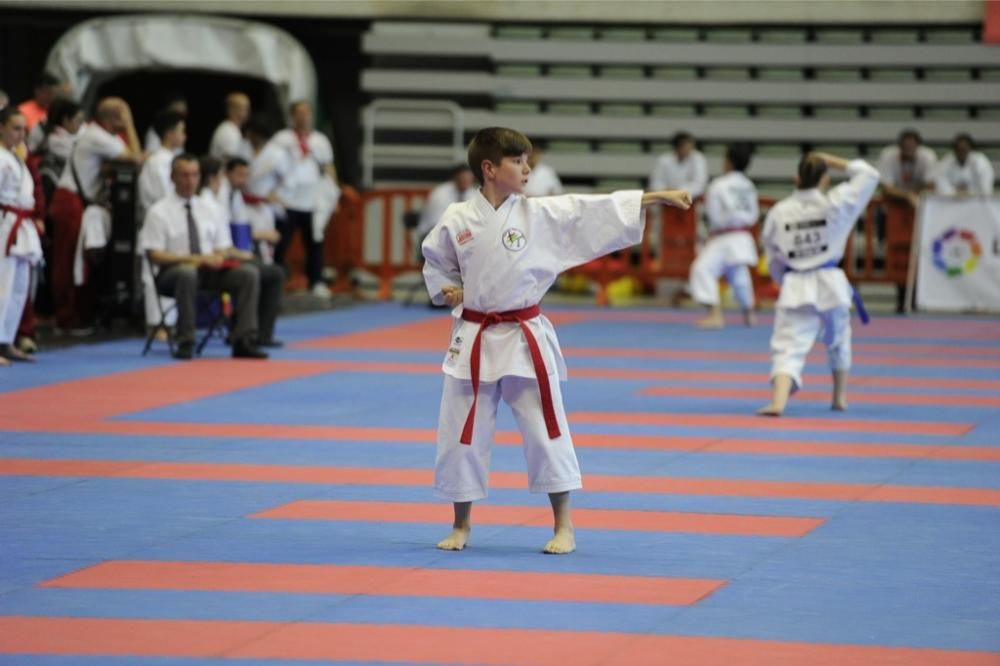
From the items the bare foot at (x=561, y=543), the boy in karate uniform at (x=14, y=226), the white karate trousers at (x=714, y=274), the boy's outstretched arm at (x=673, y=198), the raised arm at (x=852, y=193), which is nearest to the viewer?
the boy's outstretched arm at (x=673, y=198)

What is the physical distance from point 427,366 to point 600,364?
1382 millimetres

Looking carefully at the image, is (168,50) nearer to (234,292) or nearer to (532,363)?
(234,292)

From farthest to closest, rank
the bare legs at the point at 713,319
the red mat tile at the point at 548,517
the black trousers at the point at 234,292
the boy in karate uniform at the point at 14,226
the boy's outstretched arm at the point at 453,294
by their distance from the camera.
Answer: the bare legs at the point at 713,319
the black trousers at the point at 234,292
the boy in karate uniform at the point at 14,226
the red mat tile at the point at 548,517
the boy's outstretched arm at the point at 453,294

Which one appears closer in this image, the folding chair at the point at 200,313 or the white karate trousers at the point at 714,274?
the folding chair at the point at 200,313

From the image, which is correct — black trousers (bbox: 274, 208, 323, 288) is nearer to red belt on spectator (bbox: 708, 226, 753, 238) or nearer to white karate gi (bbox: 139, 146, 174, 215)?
white karate gi (bbox: 139, 146, 174, 215)

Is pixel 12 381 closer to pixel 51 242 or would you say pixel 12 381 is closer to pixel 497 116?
pixel 51 242

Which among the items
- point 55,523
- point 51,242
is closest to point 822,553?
point 55,523

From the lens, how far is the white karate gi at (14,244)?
42.3 feet

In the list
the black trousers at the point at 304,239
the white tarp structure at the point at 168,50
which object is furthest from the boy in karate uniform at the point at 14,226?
the white tarp structure at the point at 168,50

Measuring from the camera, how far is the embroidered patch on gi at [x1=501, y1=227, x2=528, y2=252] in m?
6.84

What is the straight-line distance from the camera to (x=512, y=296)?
6.88 m

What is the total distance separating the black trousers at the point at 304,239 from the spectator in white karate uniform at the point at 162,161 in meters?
3.04

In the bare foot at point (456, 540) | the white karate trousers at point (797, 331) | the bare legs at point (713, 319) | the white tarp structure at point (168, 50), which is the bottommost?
the bare legs at point (713, 319)

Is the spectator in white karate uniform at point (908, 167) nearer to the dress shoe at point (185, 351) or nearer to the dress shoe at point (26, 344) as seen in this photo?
the dress shoe at point (185, 351)
